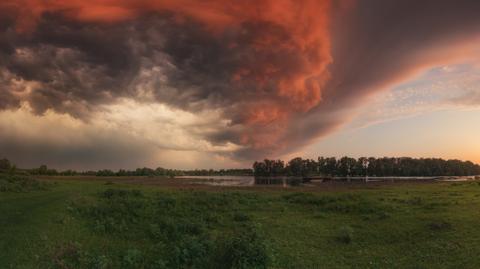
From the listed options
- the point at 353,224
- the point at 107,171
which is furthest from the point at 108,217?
the point at 107,171

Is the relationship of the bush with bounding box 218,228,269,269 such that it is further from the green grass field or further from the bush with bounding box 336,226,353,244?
the bush with bounding box 336,226,353,244

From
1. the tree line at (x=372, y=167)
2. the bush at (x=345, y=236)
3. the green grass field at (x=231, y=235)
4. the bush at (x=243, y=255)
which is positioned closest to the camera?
the bush at (x=243, y=255)

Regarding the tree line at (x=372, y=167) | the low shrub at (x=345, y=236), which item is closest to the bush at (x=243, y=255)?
the low shrub at (x=345, y=236)

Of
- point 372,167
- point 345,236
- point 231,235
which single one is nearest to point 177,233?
point 231,235

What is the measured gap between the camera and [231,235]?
20.4 m

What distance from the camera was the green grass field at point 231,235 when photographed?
693 inches

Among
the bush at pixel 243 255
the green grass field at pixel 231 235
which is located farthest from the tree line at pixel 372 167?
the bush at pixel 243 255

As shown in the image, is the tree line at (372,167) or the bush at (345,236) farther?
the tree line at (372,167)

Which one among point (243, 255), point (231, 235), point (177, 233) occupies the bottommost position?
point (243, 255)

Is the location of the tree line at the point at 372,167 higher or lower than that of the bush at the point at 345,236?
higher

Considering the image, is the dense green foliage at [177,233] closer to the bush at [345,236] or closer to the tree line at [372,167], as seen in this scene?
the bush at [345,236]

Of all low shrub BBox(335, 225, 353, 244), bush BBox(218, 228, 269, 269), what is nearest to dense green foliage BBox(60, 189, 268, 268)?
bush BBox(218, 228, 269, 269)

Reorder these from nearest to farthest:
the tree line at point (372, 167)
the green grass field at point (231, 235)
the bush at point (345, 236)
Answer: the green grass field at point (231, 235)
the bush at point (345, 236)
the tree line at point (372, 167)

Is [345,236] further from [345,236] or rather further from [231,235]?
[231,235]
